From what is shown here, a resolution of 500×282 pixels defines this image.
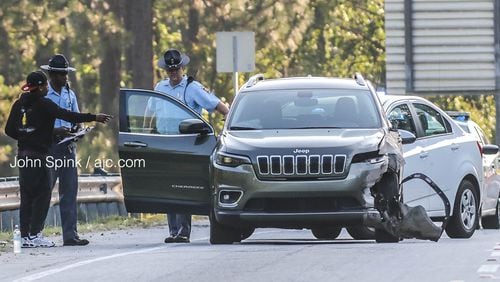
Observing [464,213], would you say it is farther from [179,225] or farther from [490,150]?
[179,225]

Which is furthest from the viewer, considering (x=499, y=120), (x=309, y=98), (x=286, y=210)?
(x=499, y=120)

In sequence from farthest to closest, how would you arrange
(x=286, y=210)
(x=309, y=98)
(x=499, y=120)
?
(x=499, y=120)
(x=309, y=98)
(x=286, y=210)

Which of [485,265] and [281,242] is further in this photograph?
[281,242]

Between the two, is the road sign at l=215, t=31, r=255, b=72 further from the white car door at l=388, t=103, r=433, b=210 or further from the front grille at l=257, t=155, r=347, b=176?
the front grille at l=257, t=155, r=347, b=176

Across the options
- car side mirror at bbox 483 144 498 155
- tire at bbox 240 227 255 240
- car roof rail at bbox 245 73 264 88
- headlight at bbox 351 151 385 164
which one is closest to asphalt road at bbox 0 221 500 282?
tire at bbox 240 227 255 240

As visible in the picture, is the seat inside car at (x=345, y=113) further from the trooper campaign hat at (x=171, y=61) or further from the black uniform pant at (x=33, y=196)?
the black uniform pant at (x=33, y=196)

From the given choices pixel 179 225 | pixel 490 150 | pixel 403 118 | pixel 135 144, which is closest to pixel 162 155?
pixel 135 144

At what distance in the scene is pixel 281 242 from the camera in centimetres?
1827

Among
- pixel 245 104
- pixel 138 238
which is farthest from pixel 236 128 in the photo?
pixel 138 238

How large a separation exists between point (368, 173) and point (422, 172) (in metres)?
2.25

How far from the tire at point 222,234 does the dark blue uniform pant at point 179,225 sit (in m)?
1.48

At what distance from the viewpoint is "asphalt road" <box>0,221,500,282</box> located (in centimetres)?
1373

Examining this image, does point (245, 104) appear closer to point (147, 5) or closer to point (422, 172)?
point (422, 172)

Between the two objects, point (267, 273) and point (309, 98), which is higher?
point (309, 98)
